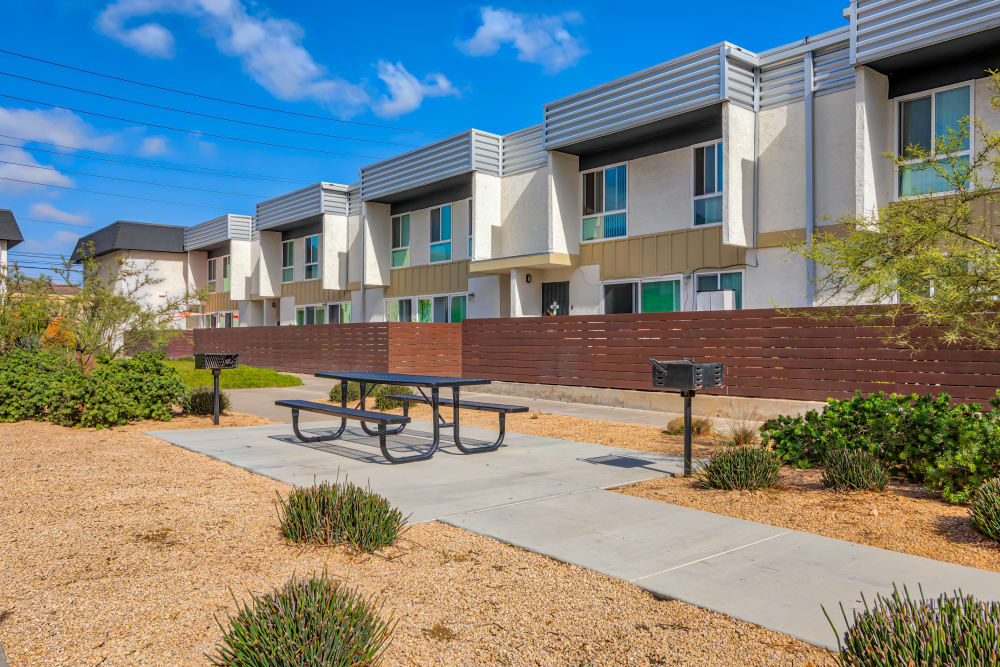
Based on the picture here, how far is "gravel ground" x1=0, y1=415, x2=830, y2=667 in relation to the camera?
360 centimetres

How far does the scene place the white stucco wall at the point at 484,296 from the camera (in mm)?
23453

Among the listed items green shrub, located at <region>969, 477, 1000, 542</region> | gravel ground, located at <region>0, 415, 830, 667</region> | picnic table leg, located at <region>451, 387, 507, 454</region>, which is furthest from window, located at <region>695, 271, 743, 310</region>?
gravel ground, located at <region>0, 415, 830, 667</region>

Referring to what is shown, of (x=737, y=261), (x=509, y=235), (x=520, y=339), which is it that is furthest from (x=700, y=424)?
(x=509, y=235)

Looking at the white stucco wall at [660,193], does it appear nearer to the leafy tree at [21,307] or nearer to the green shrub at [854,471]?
the green shrub at [854,471]

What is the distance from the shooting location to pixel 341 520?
5387 millimetres

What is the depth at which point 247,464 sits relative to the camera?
8.67 meters

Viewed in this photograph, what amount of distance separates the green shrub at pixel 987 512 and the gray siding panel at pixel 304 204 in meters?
26.8

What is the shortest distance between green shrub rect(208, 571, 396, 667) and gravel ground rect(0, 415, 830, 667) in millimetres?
271

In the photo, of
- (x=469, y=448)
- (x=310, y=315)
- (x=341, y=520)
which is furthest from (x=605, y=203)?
(x=310, y=315)

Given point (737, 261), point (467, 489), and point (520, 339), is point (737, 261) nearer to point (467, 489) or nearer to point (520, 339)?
point (520, 339)

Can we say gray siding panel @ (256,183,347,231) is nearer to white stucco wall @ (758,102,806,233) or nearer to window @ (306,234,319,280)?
window @ (306,234,319,280)

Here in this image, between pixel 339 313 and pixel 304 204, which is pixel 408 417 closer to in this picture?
pixel 339 313

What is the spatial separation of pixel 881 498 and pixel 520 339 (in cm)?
1272

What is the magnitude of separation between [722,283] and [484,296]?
862cm
